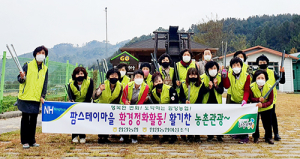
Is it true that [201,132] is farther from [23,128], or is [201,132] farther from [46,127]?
[23,128]

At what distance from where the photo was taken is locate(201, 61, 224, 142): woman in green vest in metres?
4.64

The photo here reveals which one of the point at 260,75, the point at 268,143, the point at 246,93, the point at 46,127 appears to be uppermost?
the point at 260,75

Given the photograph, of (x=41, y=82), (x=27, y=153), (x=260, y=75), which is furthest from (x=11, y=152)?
(x=260, y=75)

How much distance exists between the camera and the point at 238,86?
4.75 meters

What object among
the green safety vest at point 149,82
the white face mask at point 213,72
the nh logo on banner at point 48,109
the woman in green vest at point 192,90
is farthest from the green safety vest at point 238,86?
the nh logo on banner at point 48,109

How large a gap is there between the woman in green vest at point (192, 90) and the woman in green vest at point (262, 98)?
974mm

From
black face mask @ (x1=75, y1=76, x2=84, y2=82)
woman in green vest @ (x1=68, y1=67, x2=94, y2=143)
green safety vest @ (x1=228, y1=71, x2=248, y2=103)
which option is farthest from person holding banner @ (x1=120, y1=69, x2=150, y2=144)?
green safety vest @ (x1=228, y1=71, x2=248, y2=103)

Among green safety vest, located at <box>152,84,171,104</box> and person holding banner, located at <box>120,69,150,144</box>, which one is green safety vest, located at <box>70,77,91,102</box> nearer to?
person holding banner, located at <box>120,69,150,144</box>

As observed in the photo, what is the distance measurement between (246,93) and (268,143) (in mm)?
1009

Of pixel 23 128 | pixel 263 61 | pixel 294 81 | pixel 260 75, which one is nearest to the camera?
pixel 23 128

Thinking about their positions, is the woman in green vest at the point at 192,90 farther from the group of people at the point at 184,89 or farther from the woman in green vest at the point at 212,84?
the woman in green vest at the point at 212,84

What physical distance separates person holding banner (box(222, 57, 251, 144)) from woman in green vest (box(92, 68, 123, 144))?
204cm

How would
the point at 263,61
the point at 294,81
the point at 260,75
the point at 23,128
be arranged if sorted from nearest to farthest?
the point at 23,128 → the point at 260,75 → the point at 263,61 → the point at 294,81

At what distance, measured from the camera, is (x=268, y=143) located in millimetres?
4562
